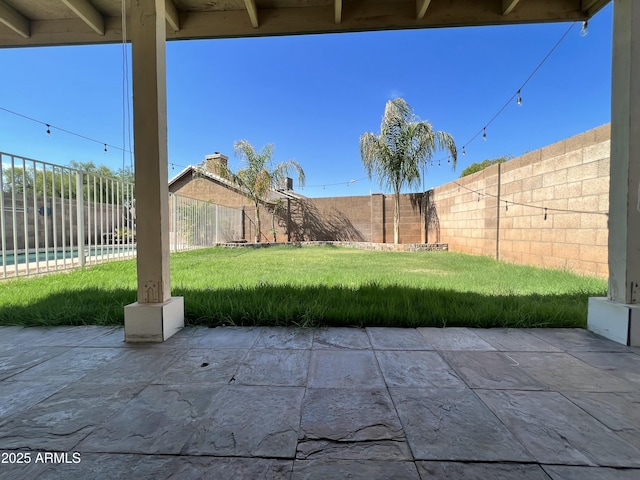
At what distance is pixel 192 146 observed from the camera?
15906 mm

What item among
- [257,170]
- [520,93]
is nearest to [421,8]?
[520,93]

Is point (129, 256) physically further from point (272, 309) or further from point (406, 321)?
point (406, 321)

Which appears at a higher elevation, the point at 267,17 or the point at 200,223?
the point at 267,17

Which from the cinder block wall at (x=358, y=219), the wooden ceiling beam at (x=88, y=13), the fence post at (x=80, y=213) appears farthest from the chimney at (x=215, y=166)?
the wooden ceiling beam at (x=88, y=13)

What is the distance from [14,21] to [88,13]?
0.72 metres

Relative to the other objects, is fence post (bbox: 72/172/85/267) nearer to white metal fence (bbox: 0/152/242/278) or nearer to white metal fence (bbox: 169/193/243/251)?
white metal fence (bbox: 0/152/242/278)

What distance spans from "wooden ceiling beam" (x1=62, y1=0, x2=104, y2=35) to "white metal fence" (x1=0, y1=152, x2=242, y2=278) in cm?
190

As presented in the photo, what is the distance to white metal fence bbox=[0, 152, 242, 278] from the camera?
148 inches

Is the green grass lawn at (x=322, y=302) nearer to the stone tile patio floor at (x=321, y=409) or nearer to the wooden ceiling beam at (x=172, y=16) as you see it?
the stone tile patio floor at (x=321, y=409)

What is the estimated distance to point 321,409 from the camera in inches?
49.6

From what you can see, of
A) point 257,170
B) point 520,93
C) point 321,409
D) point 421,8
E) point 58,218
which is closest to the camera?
point 321,409

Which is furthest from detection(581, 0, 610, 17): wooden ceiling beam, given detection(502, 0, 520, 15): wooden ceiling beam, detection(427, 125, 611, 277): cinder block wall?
detection(427, 125, 611, 277): cinder block wall

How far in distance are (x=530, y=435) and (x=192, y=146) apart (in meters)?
17.8

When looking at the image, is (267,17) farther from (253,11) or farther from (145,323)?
(145,323)
